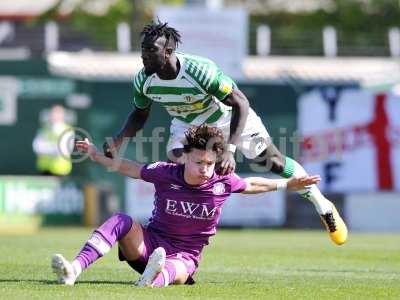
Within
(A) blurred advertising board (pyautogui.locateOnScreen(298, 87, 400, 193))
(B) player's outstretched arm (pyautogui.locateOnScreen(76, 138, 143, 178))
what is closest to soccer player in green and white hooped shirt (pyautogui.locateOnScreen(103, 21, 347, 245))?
(B) player's outstretched arm (pyautogui.locateOnScreen(76, 138, 143, 178))

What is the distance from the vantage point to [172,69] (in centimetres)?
1095

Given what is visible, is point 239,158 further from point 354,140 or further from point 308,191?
point 308,191

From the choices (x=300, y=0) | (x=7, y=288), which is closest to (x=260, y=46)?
(x=300, y=0)

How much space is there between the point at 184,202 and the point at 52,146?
1562 cm

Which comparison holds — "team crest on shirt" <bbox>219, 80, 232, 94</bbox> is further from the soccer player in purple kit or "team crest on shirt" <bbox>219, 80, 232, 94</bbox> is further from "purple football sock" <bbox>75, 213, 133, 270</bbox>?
"purple football sock" <bbox>75, 213, 133, 270</bbox>

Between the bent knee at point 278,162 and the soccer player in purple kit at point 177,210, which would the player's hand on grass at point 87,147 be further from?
the bent knee at point 278,162

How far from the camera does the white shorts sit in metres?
11.6

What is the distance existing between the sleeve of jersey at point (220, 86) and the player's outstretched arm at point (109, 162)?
1568 millimetres

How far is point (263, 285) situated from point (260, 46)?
19.8 metres

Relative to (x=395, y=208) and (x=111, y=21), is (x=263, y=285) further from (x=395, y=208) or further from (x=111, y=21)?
(x=111, y=21)

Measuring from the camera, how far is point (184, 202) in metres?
9.60

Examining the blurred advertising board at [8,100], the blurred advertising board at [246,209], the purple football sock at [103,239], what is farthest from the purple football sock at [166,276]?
the blurred advertising board at [8,100]

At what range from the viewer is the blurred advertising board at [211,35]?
2398cm

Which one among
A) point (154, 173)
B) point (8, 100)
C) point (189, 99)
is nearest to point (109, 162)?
point (154, 173)
